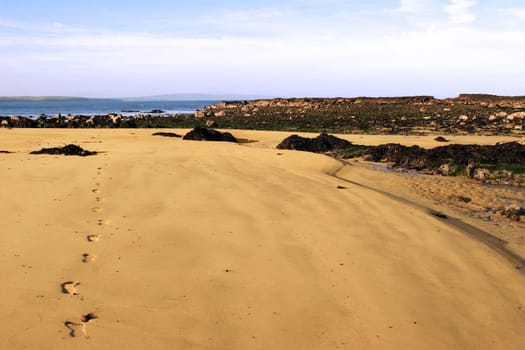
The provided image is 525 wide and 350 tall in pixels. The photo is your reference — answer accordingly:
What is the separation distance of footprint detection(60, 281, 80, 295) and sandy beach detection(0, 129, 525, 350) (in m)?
0.02

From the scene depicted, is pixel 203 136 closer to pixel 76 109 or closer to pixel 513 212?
pixel 513 212

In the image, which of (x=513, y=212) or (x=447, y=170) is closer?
(x=513, y=212)

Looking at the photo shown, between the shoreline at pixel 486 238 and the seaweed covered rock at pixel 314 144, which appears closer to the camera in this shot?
the shoreline at pixel 486 238

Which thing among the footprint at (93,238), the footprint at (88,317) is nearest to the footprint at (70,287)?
the footprint at (88,317)

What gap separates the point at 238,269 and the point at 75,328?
1635 millimetres

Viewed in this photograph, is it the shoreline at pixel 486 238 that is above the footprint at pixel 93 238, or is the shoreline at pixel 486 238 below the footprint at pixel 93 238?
below

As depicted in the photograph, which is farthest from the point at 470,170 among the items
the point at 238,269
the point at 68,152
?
the point at 68,152

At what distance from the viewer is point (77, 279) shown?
13.7 feet

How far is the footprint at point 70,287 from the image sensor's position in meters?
3.93

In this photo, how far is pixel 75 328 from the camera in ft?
11.1

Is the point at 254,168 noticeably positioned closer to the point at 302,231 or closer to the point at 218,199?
the point at 218,199

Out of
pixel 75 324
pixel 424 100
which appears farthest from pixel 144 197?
pixel 424 100

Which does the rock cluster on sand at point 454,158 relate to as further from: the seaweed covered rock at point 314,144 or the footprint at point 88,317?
the footprint at point 88,317

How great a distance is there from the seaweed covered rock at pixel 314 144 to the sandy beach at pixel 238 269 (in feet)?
27.4
